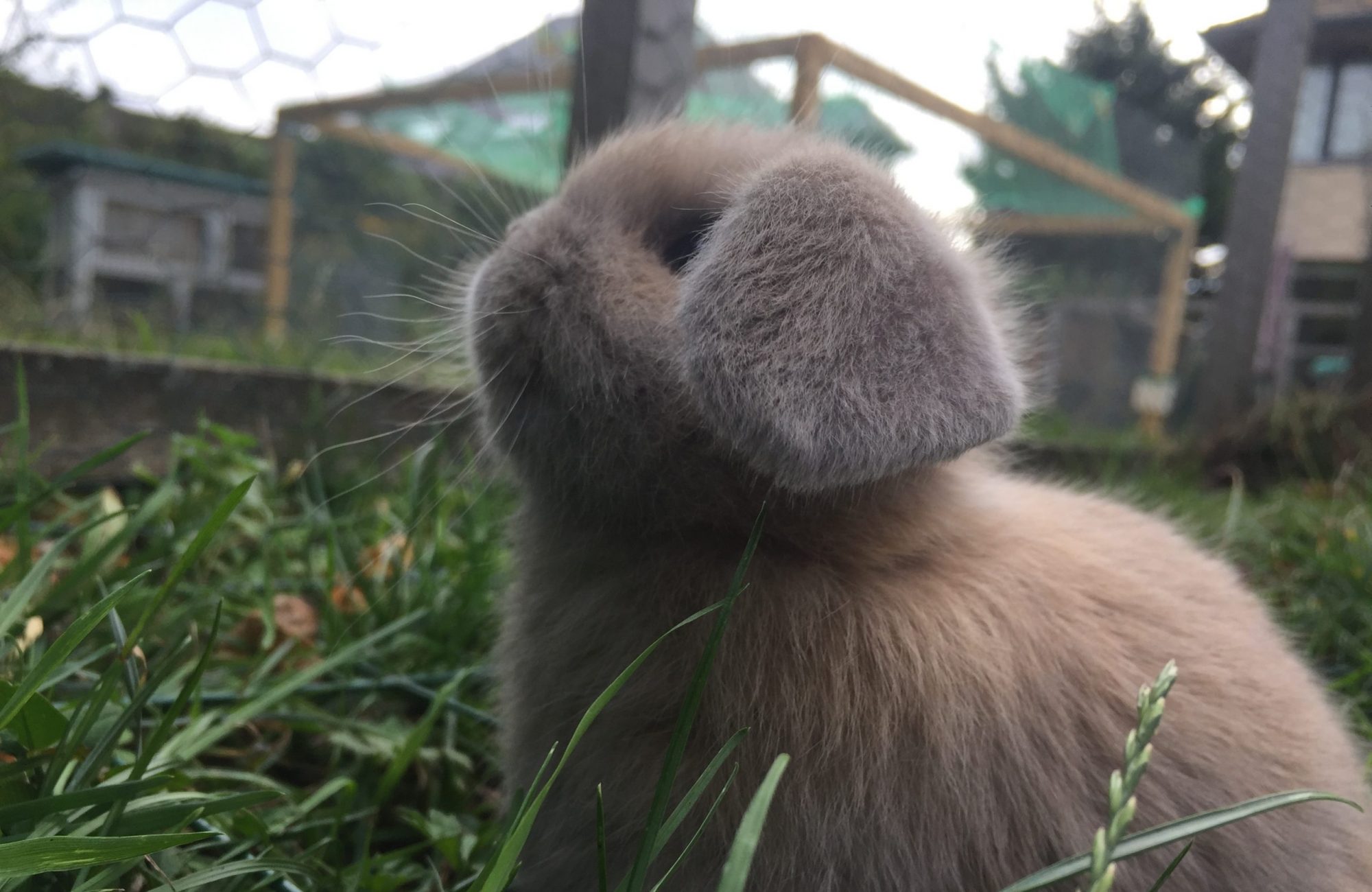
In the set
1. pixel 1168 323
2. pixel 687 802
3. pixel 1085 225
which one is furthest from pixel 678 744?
pixel 1168 323

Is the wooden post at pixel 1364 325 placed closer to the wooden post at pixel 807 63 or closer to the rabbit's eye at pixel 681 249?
the wooden post at pixel 807 63

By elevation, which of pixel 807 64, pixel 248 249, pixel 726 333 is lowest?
pixel 726 333

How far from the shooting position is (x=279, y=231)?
2.42m

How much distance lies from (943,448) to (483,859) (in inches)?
26.8

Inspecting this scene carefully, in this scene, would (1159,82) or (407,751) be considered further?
(1159,82)

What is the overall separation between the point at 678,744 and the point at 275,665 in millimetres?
801

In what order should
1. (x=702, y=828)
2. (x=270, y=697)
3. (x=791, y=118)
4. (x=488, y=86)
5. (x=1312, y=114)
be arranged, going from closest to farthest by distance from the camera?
(x=702, y=828) < (x=270, y=697) < (x=791, y=118) < (x=488, y=86) < (x=1312, y=114)

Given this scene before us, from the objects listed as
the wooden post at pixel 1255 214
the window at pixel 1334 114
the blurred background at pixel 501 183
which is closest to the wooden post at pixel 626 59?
the blurred background at pixel 501 183

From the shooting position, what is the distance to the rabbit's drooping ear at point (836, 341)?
2.13ft

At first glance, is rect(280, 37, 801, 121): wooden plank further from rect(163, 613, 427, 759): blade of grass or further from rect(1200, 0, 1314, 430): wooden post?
rect(1200, 0, 1314, 430): wooden post

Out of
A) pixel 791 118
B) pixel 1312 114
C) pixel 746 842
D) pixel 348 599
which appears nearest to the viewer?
pixel 746 842

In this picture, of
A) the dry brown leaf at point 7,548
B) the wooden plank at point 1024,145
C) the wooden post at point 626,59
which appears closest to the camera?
the dry brown leaf at point 7,548

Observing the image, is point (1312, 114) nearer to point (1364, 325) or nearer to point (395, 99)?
point (1364, 325)

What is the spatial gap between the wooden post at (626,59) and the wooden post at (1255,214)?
1.94 metres
